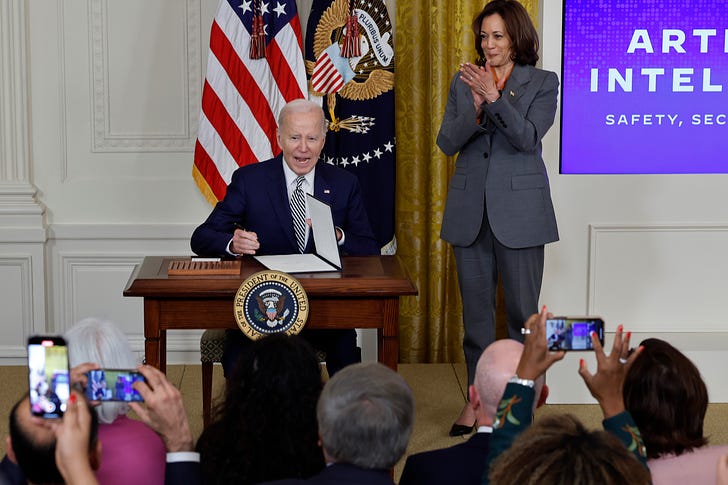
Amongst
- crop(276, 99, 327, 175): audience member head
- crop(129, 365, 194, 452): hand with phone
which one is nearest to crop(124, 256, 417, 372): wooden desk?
crop(276, 99, 327, 175): audience member head

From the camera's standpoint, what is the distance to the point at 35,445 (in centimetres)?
187

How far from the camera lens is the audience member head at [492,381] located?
7.41 feet

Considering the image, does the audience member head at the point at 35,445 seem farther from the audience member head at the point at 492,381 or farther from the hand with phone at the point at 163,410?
the audience member head at the point at 492,381

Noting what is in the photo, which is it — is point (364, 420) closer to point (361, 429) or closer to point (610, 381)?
point (361, 429)

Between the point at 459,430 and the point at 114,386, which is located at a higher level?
the point at 114,386

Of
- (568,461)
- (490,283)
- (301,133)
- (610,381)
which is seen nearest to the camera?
(568,461)

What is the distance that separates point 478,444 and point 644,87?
315 centimetres

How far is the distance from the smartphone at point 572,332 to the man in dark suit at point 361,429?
14.3 inches

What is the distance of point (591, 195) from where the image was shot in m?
4.84

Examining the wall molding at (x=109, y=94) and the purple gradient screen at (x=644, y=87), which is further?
the wall molding at (x=109, y=94)

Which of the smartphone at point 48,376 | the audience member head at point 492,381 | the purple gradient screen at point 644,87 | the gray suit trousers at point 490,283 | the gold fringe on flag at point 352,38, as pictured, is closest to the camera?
the smartphone at point 48,376

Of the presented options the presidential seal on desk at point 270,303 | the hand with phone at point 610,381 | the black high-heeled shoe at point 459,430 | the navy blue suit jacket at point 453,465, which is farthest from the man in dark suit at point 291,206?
the hand with phone at point 610,381

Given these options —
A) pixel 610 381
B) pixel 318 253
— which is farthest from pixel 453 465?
pixel 318 253

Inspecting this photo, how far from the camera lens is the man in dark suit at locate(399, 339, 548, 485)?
2.13m
